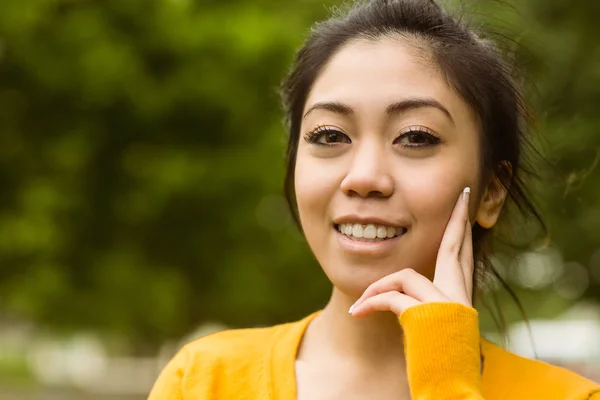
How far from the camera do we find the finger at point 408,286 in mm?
2203

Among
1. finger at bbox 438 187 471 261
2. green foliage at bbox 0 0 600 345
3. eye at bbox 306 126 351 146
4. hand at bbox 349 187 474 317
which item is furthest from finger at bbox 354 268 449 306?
green foliage at bbox 0 0 600 345

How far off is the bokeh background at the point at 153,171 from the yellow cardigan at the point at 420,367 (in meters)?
4.01

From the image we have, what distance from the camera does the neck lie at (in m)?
2.46

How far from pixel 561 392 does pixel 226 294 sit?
6.58 m

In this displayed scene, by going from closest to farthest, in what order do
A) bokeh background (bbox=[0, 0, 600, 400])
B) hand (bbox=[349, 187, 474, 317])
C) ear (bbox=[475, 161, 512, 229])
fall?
hand (bbox=[349, 187, 474, 317]) → ear (bbox=[475, 161, 512, 229]) → bokeh background (bbox=[0, 0, 600, 400])

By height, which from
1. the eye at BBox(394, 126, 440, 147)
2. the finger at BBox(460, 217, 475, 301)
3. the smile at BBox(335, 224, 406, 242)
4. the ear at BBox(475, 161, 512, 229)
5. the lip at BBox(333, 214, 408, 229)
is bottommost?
the finger at BBox(460, 217, 475, 301)

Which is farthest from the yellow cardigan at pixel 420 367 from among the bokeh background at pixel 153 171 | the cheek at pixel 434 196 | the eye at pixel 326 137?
the bokeh background at pixel 153 171

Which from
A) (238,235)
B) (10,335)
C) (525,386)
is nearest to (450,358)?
(525,386)

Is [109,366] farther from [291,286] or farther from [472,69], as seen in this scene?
[472,69]

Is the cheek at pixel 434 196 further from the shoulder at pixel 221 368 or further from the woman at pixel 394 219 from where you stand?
the shoulder at pixel 221 368

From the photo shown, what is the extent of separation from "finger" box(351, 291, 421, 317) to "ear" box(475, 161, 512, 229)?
0.43m

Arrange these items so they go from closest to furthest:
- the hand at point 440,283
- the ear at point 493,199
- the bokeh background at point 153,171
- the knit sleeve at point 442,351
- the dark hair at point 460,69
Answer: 1. the knit sleeve at point 442,351
2. the hand at point 440,283
3. the dark hair at point 460,69
4. the ear at point 493,199
5. the bokeh background at point 153,171

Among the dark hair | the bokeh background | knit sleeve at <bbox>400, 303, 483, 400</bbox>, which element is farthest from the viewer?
the bokeh background

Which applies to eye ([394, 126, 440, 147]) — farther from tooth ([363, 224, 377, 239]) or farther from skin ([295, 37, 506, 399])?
tooth ([363, 224, 377, 239])
